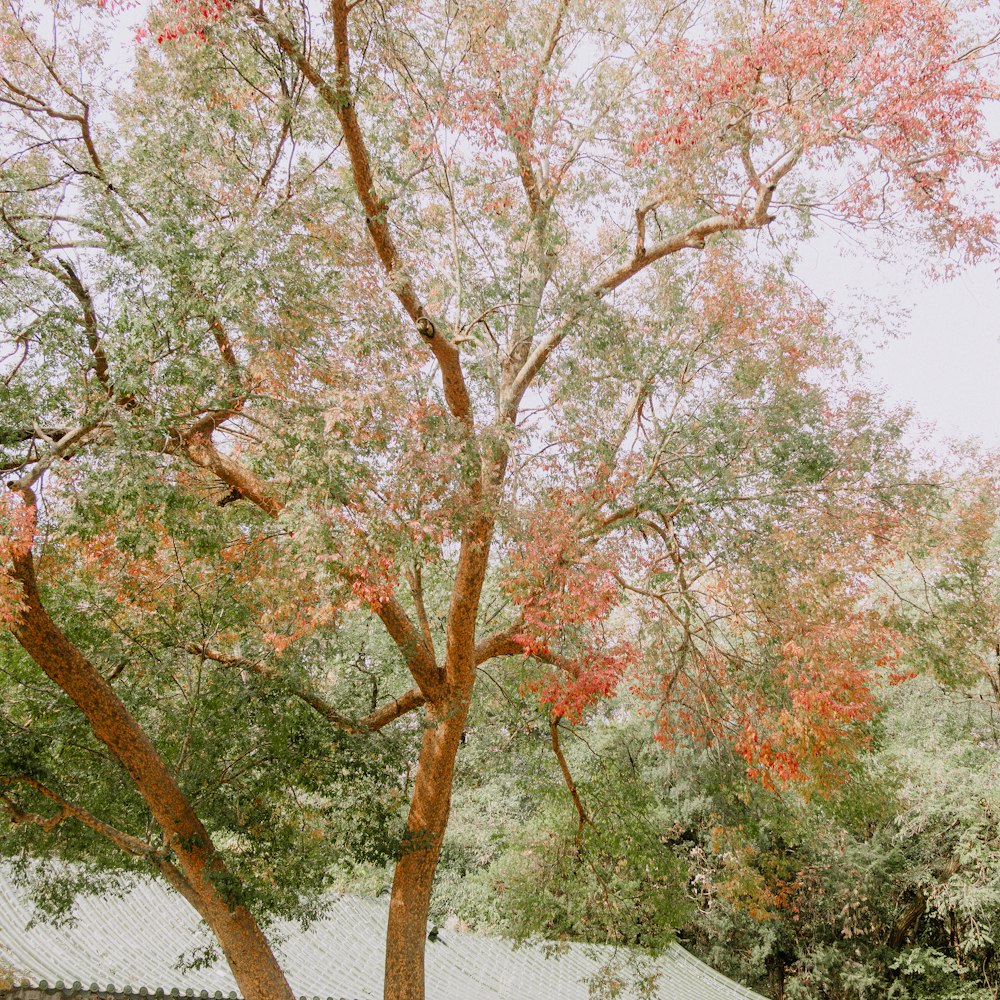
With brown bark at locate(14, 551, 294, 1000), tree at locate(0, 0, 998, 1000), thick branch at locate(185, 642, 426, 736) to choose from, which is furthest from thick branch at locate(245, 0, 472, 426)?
brown bark at locate(14, 551, 294, 1000)

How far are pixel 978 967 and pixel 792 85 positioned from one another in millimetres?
14534

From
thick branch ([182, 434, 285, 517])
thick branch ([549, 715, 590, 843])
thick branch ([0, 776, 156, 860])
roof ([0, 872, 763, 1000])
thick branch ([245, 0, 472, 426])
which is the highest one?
thick branch ([245, 0, 472, 426])

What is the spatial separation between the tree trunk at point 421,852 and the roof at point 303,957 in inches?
63.6

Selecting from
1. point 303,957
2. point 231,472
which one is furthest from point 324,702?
point 303,957

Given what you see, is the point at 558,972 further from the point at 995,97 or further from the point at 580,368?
the point at 995,97

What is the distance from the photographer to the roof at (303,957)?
7.69m

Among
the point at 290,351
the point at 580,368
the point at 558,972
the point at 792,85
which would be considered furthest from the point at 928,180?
the point at 558,972

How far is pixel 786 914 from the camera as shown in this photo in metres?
15.9

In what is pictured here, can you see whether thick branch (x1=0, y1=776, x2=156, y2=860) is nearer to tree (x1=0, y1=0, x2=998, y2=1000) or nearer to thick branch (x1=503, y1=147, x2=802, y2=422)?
tree (x1=0, y1=0, x2=998, y2=1000)

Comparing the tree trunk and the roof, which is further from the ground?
the tree trunk

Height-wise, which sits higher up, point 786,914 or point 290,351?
point 290,351

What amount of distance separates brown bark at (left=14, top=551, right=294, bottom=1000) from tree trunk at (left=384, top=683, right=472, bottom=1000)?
92cm

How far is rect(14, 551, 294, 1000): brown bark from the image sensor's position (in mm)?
5168

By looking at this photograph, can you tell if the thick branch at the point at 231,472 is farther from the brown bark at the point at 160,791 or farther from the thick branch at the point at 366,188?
the thick branch at the point at 366,188
